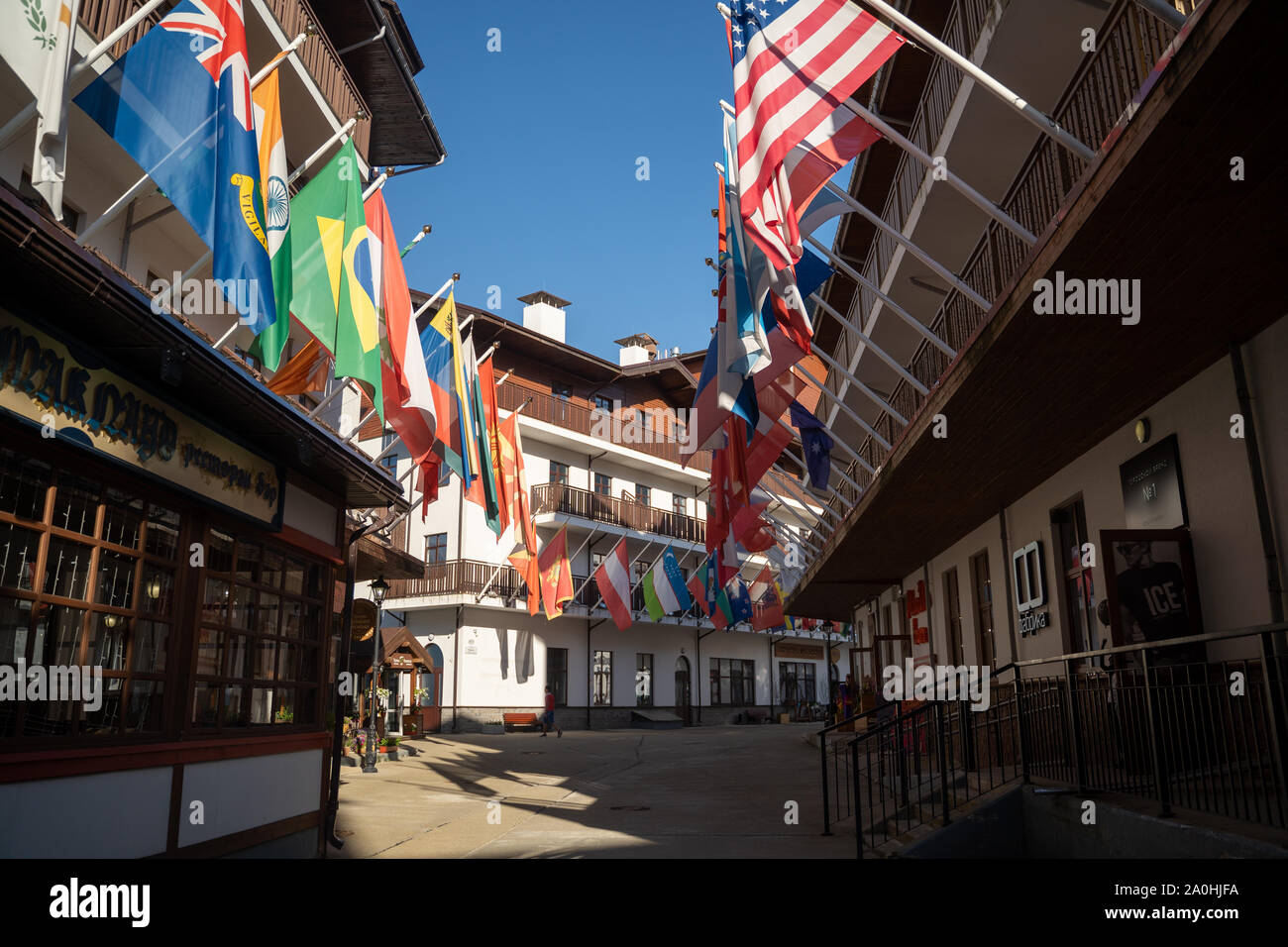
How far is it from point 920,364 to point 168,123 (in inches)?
394

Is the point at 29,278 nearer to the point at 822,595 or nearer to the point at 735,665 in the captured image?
the point at 822,595

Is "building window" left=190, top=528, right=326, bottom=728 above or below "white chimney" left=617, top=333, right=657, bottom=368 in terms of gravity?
below

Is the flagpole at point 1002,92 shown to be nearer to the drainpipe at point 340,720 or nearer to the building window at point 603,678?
the drainpipe at point 340,720

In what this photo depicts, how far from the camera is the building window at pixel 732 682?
45.7 m

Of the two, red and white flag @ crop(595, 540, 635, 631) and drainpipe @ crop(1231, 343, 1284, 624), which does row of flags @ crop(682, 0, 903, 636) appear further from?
red and white flag @ crop(595, 540, 635, 631)

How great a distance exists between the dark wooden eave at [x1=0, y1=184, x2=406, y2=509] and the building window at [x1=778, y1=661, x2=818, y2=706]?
146 ft

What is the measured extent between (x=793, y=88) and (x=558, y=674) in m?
32.4

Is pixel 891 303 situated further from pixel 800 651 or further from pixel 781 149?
pixel 800 651

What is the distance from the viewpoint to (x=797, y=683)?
52.6m

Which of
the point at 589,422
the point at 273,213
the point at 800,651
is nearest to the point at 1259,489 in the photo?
the point at 273,213

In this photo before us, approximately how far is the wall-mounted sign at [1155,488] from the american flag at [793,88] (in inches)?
168

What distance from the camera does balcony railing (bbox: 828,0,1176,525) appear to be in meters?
6.19

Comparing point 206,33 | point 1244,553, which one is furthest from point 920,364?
point 206,33

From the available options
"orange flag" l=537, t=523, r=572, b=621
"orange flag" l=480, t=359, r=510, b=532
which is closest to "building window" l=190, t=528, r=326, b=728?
"orange flag" l=480, t=359, r=510, b=532
